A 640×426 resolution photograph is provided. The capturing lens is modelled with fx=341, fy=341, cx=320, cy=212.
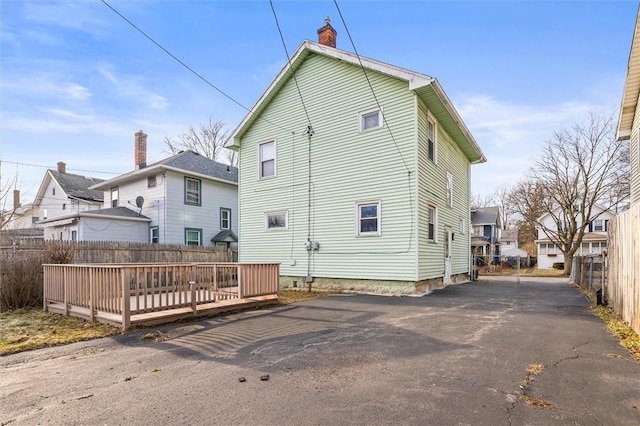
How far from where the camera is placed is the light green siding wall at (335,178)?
11.2 metres

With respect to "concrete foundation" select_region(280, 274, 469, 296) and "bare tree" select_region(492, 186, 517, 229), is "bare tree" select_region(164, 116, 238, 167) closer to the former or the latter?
"concrete foundation" select_region(280, 274, 469, 296)

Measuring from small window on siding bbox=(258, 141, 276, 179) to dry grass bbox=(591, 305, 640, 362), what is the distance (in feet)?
37.3

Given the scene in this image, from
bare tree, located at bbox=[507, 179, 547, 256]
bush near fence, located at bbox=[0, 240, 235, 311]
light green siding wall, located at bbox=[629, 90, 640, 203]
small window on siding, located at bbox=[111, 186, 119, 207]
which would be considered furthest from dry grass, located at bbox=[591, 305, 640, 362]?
bare tree, located at bbox=[507, 179, 547, 256]

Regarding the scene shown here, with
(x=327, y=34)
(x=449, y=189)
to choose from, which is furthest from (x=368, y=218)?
(x=327, y=34)

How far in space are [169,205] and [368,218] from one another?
12126 millimetres

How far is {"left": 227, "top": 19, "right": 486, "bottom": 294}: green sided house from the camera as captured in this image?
11.1 m

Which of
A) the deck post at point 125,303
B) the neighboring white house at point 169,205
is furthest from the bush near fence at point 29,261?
the neighboring white house at point 169,205

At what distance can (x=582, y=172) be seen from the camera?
26.1 metres

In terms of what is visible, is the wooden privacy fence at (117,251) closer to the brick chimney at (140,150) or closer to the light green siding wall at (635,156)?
the brick chimney at (140,150)

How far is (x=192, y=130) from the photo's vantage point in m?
33.4

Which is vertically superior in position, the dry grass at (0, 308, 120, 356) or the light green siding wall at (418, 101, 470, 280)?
the light green siding wall at (418, 101, 470, 280)

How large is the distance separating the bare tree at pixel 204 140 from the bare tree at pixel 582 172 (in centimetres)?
2782

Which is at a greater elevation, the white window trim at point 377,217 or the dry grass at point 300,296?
the white window trim at point 377,217

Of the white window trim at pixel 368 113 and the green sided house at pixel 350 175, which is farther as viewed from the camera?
the white window trim at pixel 368 113
